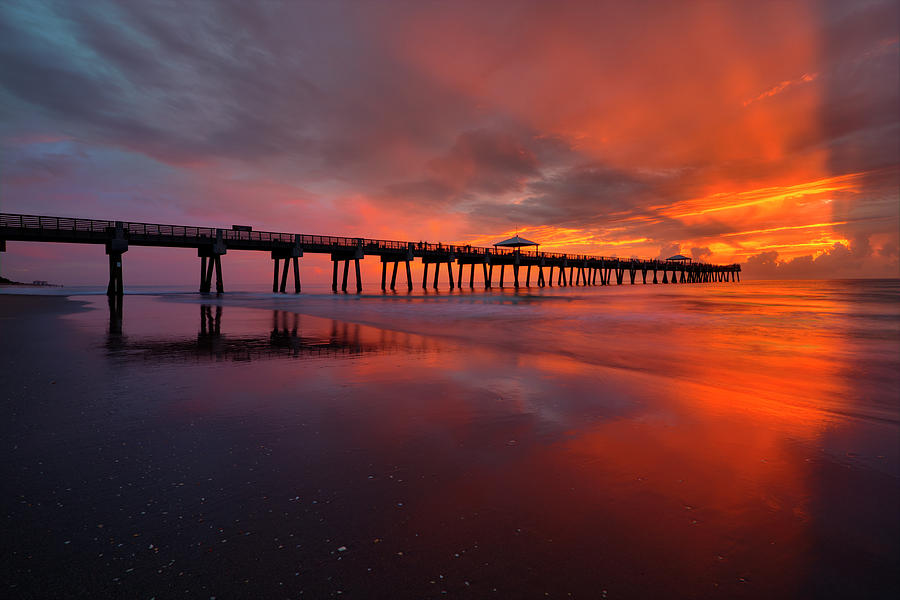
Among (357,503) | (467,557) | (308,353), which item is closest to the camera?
(467,557)

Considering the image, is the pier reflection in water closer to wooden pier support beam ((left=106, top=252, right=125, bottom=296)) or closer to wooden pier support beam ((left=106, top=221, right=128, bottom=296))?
wooden pier support beam ((left=106, top=221, right=128, bottom=296))

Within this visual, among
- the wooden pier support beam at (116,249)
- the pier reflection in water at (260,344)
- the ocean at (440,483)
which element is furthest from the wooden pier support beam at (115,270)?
the ocean at (440,483)

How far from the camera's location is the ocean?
2414mm

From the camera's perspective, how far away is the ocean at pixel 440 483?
7.92ft

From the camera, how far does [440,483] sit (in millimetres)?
3535

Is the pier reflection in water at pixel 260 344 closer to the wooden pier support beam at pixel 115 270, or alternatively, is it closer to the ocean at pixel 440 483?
the ocean at pixel 440 483

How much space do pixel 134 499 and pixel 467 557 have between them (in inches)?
105

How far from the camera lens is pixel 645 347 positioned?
12484 millimetres

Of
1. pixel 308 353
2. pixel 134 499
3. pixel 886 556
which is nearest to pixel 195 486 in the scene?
pixel 134 499

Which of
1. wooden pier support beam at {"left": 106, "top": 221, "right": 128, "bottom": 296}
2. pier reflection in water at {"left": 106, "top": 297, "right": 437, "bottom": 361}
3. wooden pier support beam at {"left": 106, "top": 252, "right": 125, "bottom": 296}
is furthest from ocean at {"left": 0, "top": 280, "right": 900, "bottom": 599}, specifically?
wooden pier support beam at {"left": 106, "top": 252, "right": 125, "bottom": 296}

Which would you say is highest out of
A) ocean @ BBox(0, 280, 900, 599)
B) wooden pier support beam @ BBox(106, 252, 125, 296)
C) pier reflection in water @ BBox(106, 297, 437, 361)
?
wooden pier support beam @ BBox(106, 252, 125, 296)

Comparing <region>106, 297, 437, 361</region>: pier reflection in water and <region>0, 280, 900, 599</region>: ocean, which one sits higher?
<region>0, 280, 900, 599</region>: ocean

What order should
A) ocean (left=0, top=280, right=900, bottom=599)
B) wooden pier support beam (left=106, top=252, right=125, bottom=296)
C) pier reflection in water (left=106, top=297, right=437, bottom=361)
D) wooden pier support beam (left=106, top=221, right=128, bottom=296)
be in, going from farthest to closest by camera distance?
wooden pier support beam (left=106, top=252, right=125, bottom=296)
wooden pier support beam (left=106, top=221, right=128, bottom=296)
pier reflection in water (left=106, top=297, right=437, bottom=361)
ocean (left=0, top=280, right=900, bottom=599)

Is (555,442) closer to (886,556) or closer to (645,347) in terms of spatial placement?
(886,556)
